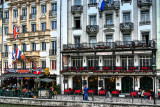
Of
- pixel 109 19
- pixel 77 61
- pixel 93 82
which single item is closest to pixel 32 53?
pixel 77 61

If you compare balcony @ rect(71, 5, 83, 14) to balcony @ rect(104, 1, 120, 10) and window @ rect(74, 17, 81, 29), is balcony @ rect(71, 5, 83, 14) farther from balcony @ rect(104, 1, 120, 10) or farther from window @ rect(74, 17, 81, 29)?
balcony @ rect(104, 1, 120, 10)

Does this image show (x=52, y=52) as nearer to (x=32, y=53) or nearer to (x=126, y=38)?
(x=32, y=53)

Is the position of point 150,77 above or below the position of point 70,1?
below

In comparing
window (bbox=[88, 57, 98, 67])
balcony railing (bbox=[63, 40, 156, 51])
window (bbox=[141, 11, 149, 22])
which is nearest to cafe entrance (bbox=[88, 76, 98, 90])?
window (bbox=[88, 57, 98, 67])

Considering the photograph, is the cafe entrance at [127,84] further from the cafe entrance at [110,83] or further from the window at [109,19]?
the window at [109,19]

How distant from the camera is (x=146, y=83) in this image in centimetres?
3441

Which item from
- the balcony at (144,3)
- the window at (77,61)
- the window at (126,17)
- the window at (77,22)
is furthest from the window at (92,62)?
the balcony at (144,3)

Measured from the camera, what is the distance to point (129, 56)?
35.7 m

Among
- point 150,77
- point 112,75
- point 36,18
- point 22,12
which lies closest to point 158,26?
point 150,77

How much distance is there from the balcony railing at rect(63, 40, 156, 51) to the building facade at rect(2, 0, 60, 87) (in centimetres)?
312

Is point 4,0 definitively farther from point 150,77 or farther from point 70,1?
point 150,77

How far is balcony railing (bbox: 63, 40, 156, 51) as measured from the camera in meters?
33.9

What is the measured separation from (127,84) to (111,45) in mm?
6124

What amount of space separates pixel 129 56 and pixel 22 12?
21148 mm
